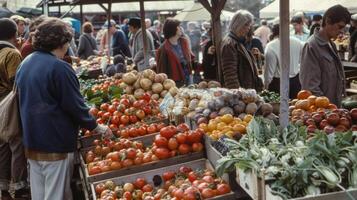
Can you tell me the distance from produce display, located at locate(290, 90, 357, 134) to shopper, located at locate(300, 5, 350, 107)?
405 millimetres

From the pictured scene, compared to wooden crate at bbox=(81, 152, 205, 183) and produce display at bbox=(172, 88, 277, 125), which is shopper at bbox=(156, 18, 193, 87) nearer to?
produce display at bbox=(172, 88, 277, 125)

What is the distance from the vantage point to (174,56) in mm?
7246

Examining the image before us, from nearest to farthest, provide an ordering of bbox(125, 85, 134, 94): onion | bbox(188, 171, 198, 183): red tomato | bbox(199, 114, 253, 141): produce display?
bbox(188, 171, 198, 183): red tomato, bbox(199, 114, 253, 141): produce display, bbox(125, 85, 134, 94): onion

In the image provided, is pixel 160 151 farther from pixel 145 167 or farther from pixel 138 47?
pixel 138 47

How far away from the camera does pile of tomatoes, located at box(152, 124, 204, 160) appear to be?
4031 millimetres

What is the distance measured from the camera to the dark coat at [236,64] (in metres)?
5.38

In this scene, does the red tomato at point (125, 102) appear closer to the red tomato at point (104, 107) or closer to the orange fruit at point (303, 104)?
the red tomato at point (104, 107)

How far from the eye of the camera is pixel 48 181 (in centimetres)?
403

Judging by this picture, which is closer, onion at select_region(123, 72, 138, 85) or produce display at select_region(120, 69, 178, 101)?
produce display at select_region(120, 69, 178, 101)

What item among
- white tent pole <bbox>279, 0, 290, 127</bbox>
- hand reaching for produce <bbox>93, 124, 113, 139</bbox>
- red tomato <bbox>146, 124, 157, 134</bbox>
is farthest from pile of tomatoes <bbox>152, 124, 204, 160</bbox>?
white tent pole <bbox>279, 0, 290, 127</bbox>

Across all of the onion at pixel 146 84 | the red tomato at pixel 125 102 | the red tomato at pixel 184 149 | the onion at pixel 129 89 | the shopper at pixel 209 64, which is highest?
the shopper at pixel 209 64

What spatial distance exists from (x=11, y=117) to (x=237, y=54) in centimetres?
255

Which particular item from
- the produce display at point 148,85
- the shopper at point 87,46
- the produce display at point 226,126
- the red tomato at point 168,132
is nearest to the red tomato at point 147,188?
the red tomato at point 168,132

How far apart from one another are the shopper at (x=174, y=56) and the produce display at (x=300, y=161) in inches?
165
